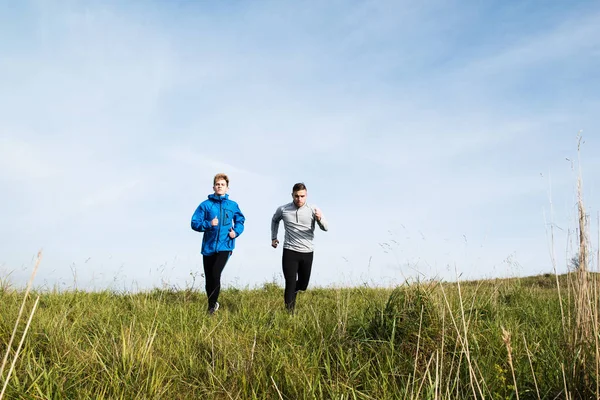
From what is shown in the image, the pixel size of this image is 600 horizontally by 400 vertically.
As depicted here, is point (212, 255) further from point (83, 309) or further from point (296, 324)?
point (296, 324)

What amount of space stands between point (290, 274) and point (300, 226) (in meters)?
0.77

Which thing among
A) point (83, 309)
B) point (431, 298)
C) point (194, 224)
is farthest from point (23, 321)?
point (431, 298)

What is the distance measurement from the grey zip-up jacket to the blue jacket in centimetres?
71

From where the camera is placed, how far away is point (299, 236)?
7027mm

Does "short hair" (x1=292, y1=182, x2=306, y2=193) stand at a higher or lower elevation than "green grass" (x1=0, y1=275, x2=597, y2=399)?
higher

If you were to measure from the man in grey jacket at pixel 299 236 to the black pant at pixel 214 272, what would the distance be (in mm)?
944

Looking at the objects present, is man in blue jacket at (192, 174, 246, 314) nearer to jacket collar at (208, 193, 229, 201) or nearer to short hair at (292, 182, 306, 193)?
jacket collar at (208, 193, 229, 201)

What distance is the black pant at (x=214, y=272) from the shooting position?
6.74 meters

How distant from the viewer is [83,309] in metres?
5.74

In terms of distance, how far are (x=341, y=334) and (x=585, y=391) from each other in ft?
5.85

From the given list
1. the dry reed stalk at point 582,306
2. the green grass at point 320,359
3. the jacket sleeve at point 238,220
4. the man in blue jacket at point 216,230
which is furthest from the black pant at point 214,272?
the dry reed stalk at point 582,306

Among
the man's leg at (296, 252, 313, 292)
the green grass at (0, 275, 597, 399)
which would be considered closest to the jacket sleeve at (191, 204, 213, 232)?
the man's leg at (296, 252, 313, 292)

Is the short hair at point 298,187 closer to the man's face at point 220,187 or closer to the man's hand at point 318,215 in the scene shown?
the man's hand at point 318,215

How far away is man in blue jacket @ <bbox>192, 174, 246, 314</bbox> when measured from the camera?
675 cm
